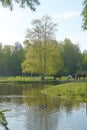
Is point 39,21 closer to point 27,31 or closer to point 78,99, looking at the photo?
point 27,31

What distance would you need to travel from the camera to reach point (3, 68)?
120m

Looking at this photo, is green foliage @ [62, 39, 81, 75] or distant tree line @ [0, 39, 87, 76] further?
green foliage @ [62, 39, 81, 75]

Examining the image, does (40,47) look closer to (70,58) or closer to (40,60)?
(40,60)

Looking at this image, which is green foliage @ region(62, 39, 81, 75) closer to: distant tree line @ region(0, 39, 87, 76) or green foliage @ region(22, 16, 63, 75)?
distant tree line @ region(0, 39, 87, 76)

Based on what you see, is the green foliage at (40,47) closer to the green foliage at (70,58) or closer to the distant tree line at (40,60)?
the distant tree line at (40,60)

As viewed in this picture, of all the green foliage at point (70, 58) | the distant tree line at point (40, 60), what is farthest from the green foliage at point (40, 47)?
the green foliage at point (70, 58)

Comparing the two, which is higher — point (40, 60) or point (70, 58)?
point (70, 58)

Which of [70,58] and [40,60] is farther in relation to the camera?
[70,58]

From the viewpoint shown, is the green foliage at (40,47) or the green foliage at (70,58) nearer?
the green foliage at (40,47)

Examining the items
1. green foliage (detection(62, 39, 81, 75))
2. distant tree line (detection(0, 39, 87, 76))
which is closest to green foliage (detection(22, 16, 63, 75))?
distant tree line (detection(0, 39, 87, 76))

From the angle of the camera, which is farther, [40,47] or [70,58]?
[70,58]

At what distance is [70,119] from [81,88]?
17.4m

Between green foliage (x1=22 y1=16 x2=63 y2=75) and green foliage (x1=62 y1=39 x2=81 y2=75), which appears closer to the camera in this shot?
green foliage (x1=22 y1=16 x2=63 y2=75)

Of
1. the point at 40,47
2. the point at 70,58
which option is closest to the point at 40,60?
the point at 40,47
